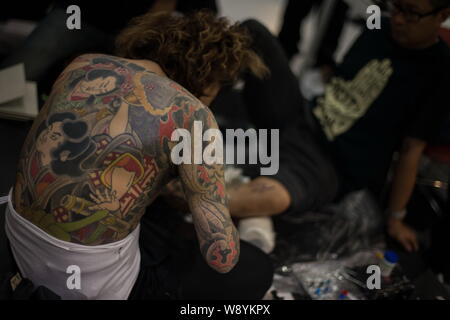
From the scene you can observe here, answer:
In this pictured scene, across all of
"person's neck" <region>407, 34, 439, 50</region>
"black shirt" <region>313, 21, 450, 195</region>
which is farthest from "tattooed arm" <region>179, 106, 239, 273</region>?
"person's neck" <region>407, 34, 439, 50</region>

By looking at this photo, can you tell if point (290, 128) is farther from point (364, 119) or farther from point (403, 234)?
point (403, 234)

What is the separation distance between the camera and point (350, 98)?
4.91ft

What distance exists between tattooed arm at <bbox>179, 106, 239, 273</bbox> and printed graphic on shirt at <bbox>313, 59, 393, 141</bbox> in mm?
825

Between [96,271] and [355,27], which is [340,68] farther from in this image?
[355,27]

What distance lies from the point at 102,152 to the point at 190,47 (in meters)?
0.36

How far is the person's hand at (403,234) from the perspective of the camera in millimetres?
1521

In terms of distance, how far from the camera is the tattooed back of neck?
75 cm

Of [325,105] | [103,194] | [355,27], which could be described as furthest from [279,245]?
[355,27]

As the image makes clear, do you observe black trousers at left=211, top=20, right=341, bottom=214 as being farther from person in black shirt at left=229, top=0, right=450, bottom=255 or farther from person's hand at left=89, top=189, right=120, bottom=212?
→ person's hand at left=89, top=189, right=120, bottom=212

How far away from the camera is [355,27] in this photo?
2.88m

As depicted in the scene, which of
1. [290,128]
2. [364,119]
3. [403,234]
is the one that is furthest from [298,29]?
[403,234]

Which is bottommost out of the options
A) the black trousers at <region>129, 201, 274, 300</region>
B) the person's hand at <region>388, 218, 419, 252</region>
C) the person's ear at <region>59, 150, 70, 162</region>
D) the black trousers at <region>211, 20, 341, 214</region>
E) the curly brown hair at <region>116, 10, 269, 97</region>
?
the person's hand at <region>388, 218, 419, 252</region>

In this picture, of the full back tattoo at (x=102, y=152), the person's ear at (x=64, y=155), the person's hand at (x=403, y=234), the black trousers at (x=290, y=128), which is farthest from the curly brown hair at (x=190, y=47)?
the person's hand at (x=403, y=234)

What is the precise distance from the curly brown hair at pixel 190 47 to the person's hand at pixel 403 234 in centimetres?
99
